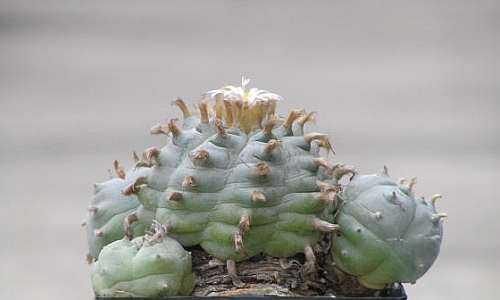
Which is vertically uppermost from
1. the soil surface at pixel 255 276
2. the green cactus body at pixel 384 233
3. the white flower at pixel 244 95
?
the white flower at pixel 244 95

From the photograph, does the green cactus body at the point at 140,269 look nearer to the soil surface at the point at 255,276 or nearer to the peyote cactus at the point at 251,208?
the peyote cactus at the point at 251,208

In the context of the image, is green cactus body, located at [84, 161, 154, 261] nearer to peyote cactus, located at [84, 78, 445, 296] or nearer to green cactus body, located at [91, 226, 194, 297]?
peyote cactus, located at [84, 78, 445, 296]

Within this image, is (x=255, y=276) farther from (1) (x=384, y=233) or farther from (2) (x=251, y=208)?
(1) (x=384, y=233)

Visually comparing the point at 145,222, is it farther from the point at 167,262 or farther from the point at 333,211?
the point at 333,211

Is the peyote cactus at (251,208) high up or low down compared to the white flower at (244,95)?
down

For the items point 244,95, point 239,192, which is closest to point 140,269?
point 239,192

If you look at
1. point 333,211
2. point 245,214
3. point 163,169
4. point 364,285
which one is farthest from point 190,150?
point 364,285

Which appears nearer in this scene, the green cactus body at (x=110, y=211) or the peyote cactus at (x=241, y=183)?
the peyote cactus at (x=241, y=183)

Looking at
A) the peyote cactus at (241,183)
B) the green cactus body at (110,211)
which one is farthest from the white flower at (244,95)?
the green cactus body at (110,211)
